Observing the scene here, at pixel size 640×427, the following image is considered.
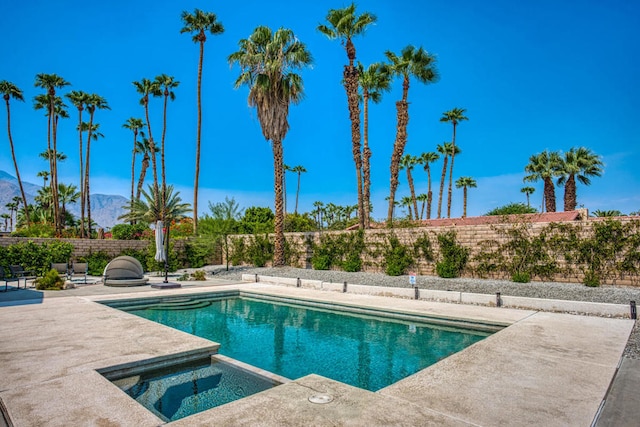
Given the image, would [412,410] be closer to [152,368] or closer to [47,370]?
[152,368]

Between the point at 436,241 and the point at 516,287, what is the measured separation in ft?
12.5

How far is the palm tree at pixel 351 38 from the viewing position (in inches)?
763

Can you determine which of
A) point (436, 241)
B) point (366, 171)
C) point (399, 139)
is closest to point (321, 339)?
point (436, 241)

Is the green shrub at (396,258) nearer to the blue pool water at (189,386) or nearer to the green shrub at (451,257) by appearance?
the green shrub at (451,257)

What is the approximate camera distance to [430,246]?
1502 cm

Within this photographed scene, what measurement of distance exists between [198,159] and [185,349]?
993 inches

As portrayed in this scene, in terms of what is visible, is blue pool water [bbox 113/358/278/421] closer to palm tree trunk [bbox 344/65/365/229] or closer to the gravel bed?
the gravel bed

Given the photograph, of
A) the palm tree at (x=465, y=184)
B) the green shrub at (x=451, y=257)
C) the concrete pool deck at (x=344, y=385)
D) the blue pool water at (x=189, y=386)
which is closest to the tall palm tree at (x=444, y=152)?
the palm tree at (x=465, y=184)

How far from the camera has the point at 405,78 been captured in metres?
21.3

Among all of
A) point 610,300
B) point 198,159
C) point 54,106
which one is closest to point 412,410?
point 610,300

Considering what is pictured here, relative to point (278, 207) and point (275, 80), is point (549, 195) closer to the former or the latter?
point (278, 207)

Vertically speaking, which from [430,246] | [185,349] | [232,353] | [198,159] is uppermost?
[198,159]

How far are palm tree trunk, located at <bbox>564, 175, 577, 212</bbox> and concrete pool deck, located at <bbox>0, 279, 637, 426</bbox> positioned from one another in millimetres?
24031

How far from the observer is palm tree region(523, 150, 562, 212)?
29.8 meters
